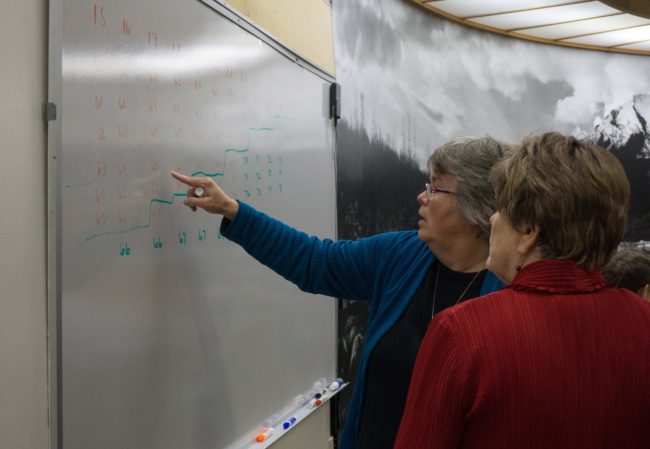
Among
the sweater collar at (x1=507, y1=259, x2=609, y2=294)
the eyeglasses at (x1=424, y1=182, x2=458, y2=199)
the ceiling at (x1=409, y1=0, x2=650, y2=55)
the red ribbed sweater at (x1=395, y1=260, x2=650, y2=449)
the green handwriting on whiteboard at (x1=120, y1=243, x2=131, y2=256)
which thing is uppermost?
the ceiling at (x1=409, y1=0, x2=650, y2=55)

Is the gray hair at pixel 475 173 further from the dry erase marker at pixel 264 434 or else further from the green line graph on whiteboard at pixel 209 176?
the dry erase marker at pixel 264 434

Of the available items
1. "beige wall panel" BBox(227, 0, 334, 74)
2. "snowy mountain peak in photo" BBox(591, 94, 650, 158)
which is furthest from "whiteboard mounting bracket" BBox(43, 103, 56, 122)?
"snowy mountain peak in photo" BBox(591, 94, 650, 158)

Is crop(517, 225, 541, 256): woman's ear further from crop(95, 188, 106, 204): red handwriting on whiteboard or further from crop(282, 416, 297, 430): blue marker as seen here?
crop(282, 416, 297, 430): blue marker

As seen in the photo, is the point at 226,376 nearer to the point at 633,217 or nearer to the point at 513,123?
the point at 513,123

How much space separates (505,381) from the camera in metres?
0.74

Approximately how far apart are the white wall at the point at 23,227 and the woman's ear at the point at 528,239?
0.78 m

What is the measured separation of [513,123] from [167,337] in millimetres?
3681

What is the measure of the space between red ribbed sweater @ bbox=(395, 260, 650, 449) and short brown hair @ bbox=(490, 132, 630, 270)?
0.11ft

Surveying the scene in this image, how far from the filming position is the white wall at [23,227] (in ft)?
3.15

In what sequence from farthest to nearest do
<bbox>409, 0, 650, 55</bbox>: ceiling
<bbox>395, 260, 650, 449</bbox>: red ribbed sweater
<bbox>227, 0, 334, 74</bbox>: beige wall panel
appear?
<bbox>409, 0, 650, 55</bbox>: ceiling
<bbox>227, 0, 334, 74</bbox>: beige wall panel
<bbox>395, 260, 650, 449</bbox>: red ribbed sweater

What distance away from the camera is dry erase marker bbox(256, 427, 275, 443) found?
5.70 feet

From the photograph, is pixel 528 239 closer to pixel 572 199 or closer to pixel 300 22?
pixel 572 199

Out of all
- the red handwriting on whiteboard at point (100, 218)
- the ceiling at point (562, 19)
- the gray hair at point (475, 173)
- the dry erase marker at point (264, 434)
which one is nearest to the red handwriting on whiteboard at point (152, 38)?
the red handwriting on whiteboard at point (100, 218)

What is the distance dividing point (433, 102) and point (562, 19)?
41.8 inches
